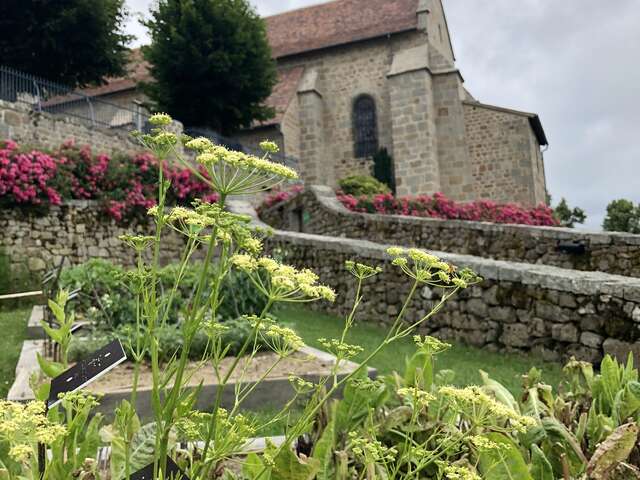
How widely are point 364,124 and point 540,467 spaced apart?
21102 mm

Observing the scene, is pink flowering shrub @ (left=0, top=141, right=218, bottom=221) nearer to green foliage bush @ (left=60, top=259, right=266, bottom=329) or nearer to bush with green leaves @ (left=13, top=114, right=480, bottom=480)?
green foliage bush @ (left=60, top=259, right=266, bottom=329)

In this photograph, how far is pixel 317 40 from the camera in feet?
74.2

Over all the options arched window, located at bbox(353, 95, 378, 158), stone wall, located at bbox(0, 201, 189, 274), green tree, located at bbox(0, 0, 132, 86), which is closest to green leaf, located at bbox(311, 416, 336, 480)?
stone wall, located at bbox(0, 201, 189, 274)

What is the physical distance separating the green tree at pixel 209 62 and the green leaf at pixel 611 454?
1729 cm

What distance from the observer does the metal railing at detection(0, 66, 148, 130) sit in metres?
13.7

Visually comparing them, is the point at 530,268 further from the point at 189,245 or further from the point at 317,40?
the point at 317,40

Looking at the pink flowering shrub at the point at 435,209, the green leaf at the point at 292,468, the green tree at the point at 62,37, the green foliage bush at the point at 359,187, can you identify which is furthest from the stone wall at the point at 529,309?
the green tree at the point at 62,37

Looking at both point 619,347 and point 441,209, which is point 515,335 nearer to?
point 619,347

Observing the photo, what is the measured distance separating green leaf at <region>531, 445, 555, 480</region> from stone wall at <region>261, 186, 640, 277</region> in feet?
28.0

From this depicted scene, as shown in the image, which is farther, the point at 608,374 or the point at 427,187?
the point at 427,187

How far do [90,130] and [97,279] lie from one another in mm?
8978

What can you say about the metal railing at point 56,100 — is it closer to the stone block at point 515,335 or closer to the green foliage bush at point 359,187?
the green foliage bush at point 359,187

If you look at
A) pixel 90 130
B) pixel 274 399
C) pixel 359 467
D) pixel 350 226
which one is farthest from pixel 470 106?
pixel 359 467

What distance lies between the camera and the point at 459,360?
5.34 metres
